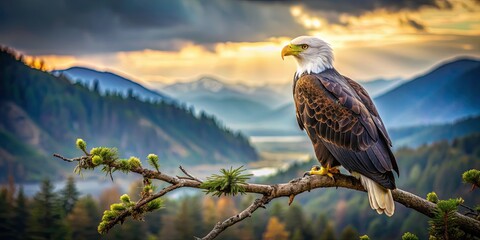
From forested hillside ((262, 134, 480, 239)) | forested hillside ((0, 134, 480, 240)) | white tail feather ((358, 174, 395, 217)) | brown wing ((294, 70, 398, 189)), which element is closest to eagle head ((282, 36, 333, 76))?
brown wing ((294, 70, 398, 189))

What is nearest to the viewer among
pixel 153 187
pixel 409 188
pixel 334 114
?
pixel 153 187

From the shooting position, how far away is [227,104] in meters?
128

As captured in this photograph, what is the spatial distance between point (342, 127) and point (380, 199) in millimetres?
1361

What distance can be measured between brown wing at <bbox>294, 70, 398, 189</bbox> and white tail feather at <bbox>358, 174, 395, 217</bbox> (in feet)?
0.72

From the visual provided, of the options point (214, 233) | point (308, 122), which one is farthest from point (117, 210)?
point (308, 122)

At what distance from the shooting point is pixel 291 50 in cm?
888

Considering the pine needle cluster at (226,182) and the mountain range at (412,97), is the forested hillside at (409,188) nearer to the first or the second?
the mountain range at (412,97)

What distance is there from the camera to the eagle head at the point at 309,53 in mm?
8867

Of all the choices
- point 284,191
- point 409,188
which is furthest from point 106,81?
point 284,191

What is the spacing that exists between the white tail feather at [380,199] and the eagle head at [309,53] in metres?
2.46

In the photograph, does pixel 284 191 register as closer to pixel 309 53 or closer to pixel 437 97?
pixel 309 53

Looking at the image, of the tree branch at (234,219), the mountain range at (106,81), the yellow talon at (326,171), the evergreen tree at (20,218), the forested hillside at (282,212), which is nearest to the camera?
the tree branch at (234,219)

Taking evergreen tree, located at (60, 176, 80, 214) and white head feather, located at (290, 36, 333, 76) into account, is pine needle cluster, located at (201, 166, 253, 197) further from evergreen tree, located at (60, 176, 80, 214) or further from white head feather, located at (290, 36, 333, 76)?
evergreen tree, located at (60, 176, 80, 214)

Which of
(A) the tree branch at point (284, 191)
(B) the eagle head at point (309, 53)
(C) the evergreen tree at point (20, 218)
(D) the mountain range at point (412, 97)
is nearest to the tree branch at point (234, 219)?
(A) the tree branch at point (284, 191)
